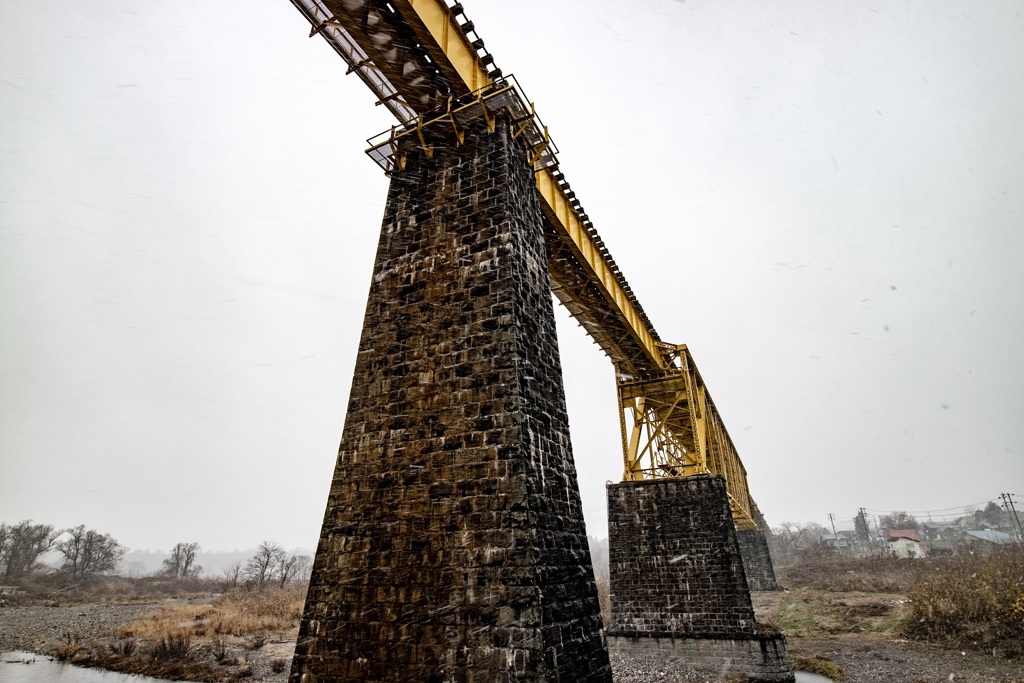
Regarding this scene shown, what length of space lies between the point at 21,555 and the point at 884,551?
310 feet

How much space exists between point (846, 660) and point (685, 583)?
24.0ft

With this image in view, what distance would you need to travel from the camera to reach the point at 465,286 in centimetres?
725

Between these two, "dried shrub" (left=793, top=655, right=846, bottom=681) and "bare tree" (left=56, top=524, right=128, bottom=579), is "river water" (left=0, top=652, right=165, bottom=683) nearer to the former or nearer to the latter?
"dried shrub" (left=793, top=655, right=846, bottom=681)

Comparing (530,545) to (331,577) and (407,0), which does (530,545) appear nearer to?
(331,577)

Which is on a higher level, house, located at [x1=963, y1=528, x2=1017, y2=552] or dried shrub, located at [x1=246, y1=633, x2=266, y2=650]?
house, located at [x1=963, y1=528, x2=1017, y2=552]

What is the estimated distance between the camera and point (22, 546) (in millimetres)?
55906

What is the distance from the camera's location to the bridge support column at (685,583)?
14430 millimetres

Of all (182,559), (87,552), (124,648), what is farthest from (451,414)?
(182,559)

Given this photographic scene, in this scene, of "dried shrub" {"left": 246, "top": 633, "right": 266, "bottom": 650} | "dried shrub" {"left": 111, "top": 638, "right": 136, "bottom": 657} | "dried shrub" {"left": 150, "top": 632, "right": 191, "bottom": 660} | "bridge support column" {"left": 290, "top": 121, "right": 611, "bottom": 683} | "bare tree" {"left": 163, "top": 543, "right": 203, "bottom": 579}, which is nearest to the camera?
"bridge support column" {"left": 290, "top": 121, "right": 611, "bottom": 683}

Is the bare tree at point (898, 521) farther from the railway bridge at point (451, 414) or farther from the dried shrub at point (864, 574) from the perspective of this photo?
the railway bridge at point (451, 414)

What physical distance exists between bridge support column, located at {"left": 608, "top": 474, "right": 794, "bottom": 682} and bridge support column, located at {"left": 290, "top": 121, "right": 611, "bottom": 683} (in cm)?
1020

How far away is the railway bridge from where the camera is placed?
18.0 feet

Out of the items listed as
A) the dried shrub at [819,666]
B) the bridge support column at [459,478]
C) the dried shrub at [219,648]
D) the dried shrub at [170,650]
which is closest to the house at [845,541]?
the dried shrub at [819,666]

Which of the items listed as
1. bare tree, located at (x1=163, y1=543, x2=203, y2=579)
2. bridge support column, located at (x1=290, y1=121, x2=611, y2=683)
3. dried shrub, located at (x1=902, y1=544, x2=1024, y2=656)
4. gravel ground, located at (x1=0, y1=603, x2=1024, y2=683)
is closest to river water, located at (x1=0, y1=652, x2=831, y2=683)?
gravel ground, located at (x1=0, y1=603, x2=1024, y2=683)
